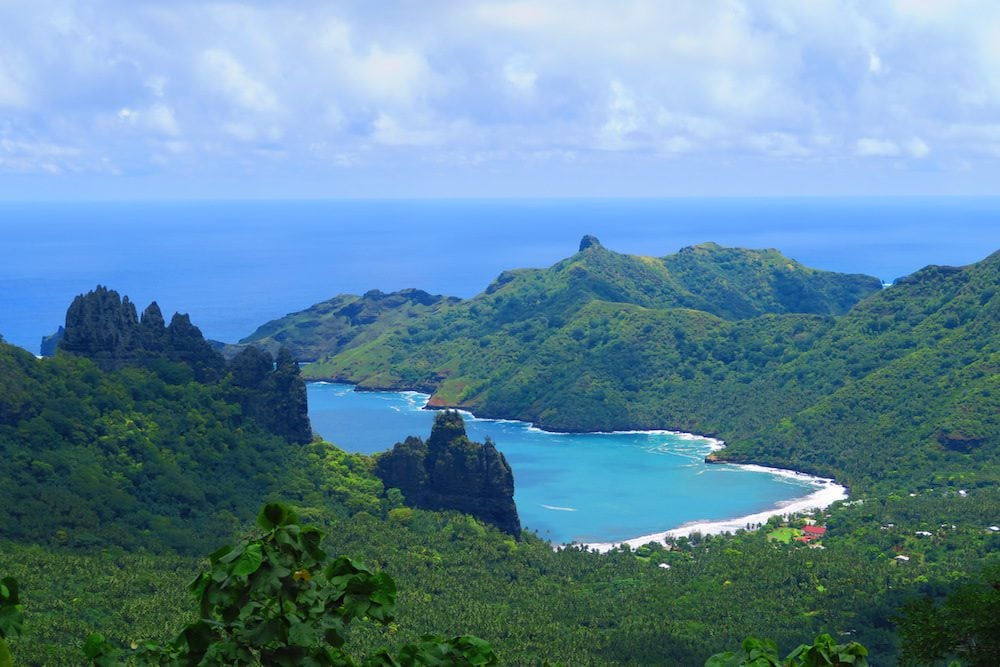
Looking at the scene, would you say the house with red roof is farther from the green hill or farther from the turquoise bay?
the green hill

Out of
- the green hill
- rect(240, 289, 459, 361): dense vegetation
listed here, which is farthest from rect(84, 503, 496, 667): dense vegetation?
rect(240, 289, 459, 361): dense vegetation

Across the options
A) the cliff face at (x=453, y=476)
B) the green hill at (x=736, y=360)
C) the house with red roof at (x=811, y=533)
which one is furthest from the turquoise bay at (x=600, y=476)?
the house with red roof at (x=811, y=533)

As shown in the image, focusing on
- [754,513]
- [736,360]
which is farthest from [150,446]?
[736,360]

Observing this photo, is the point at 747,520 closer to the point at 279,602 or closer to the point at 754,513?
the point at 754,513

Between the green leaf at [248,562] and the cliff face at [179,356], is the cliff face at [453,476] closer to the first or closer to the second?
the cliff face at [179,356]

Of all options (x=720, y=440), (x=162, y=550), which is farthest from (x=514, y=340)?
(x=162, y=550)
